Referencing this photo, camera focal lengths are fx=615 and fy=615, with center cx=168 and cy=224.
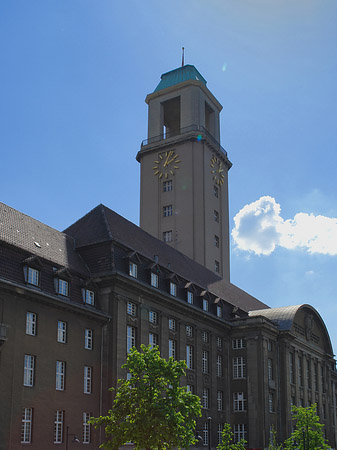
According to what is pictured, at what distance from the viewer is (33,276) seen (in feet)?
134

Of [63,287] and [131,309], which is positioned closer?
[63,287]

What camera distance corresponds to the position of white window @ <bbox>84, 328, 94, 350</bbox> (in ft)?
146

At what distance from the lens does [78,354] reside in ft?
142

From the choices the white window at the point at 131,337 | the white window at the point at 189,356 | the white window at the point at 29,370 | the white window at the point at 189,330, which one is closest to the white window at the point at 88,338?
the white window at the point at 131,337

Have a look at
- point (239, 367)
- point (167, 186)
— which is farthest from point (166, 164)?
point (239, 367)

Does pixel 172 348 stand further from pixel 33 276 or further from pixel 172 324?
pixel 33 276

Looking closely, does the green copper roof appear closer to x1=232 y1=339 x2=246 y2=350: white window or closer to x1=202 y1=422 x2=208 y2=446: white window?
x1=232 y1=339 x2=246 y2=350: white window

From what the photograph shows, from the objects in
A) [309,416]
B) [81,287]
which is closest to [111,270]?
[81,287]

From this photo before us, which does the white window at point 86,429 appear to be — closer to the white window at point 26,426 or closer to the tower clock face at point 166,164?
the white window at point 26,426

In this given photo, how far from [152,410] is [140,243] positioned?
2410 centimetres

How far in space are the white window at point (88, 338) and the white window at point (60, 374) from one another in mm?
2867

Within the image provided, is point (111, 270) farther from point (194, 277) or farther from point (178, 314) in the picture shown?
point (194, 277)

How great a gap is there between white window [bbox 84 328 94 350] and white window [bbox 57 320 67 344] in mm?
2246

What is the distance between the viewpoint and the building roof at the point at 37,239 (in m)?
42.7
